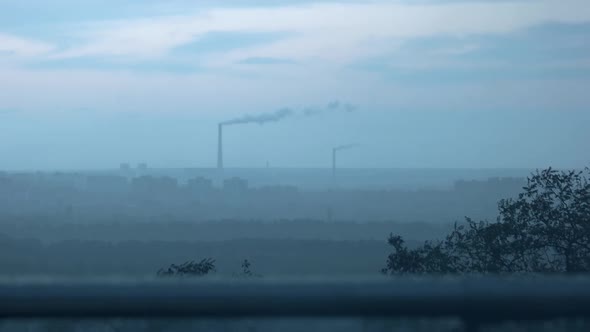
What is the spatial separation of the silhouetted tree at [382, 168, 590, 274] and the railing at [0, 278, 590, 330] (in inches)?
254

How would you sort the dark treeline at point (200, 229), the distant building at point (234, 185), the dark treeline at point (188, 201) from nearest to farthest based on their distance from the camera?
the dark treeline at point (200, 229), the dark treeline at point (188, 201), the distant building at point (234, 185)

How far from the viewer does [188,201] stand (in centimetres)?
6091

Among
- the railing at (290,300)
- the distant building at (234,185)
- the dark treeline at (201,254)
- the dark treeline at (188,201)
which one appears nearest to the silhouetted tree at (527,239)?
the dark treeline at (201,254)

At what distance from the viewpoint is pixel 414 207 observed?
174 ft

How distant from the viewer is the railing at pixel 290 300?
11.7 feet

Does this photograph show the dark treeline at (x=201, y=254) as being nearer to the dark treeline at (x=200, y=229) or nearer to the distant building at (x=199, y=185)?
the dark treeline at (x=200, y=229)

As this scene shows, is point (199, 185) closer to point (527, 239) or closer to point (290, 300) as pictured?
point (527, 239)

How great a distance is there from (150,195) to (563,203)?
50816 mm

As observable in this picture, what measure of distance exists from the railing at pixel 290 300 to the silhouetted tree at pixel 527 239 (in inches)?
254

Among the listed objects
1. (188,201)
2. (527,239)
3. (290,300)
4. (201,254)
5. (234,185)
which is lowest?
A: (201,254)

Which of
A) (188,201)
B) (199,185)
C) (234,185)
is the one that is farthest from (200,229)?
(234,185)

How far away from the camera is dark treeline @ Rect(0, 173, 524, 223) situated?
45.5m

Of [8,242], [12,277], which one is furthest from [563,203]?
[8,242]

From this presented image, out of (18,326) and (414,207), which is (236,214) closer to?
(414,207)
